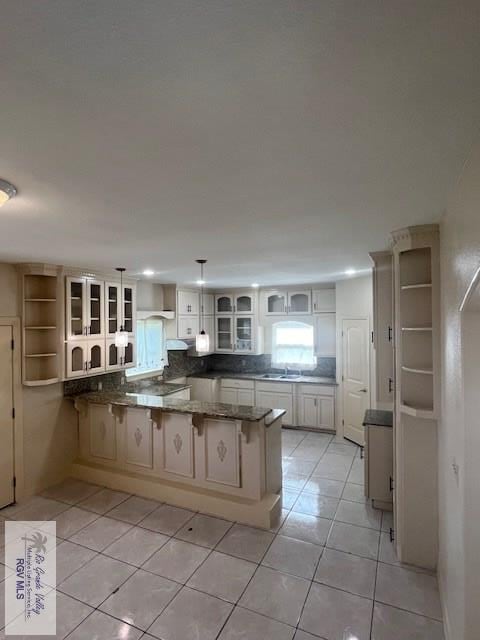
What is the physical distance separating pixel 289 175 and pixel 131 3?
36.5 inches

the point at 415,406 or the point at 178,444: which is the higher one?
the point at 415,406

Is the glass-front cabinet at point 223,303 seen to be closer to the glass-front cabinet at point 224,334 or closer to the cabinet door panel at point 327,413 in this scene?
the glass-front cabinet at point 224,334

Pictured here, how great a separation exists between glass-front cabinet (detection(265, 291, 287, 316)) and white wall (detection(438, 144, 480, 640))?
4.04 meters

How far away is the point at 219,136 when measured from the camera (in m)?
1.16

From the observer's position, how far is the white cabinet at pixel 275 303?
6.32 meters

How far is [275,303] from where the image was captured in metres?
6.44

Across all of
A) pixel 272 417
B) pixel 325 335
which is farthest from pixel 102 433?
pixel 325 335

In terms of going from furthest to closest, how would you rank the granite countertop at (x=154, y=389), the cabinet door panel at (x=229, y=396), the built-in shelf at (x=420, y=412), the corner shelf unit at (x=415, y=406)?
1. the cabinet door panel at (x=229, y=396)
2. the granite countertop at (x=154, y=389)
3. the corner shelf unit at (x=415, y=406)
4. the built-in shelf at (x=420, y=412)

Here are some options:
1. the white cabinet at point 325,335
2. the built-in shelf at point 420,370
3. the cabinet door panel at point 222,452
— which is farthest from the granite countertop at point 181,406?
the white cabinet at point 325,335

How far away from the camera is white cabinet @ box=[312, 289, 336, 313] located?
5.86m

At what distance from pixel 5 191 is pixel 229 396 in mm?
5377

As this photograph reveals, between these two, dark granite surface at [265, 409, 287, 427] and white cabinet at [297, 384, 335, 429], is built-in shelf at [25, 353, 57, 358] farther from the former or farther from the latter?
white cabinet at [297, 384, 335, 429]

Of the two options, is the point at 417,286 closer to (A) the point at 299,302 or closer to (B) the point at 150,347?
(A) the point at 299,302

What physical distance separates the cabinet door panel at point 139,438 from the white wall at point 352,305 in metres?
3.06
